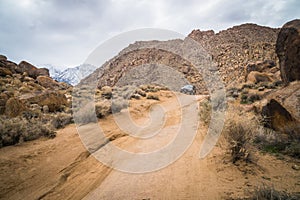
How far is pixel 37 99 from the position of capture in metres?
11.5

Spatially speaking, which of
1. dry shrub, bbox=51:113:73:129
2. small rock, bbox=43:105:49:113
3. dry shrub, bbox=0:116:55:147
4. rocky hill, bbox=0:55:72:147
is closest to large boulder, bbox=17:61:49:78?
rocky hill, bbox=0:55:72:147

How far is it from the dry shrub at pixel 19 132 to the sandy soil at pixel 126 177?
0.39 meters

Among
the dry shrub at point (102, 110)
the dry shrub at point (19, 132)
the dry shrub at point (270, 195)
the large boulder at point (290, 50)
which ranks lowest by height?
the dry shrub at point (270, 195)

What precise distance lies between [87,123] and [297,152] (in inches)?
287

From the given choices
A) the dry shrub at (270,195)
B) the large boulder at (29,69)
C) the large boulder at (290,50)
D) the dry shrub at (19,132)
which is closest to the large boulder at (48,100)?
the dry shrub at (19,132)

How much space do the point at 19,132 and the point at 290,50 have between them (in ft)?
34.9

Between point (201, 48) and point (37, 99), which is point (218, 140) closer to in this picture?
point (37, 99)

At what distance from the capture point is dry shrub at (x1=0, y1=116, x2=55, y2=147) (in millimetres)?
5645

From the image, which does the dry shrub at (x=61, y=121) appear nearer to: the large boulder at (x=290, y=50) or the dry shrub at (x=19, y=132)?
the dry shrub at (x=19, y=132)

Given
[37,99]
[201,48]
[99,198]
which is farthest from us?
[201,48]

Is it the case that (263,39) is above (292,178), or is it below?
above

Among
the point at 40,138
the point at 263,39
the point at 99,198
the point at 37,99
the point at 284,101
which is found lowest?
the point at 99,198

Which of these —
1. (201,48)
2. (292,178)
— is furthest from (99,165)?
(201,48)

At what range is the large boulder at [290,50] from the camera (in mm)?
7645
